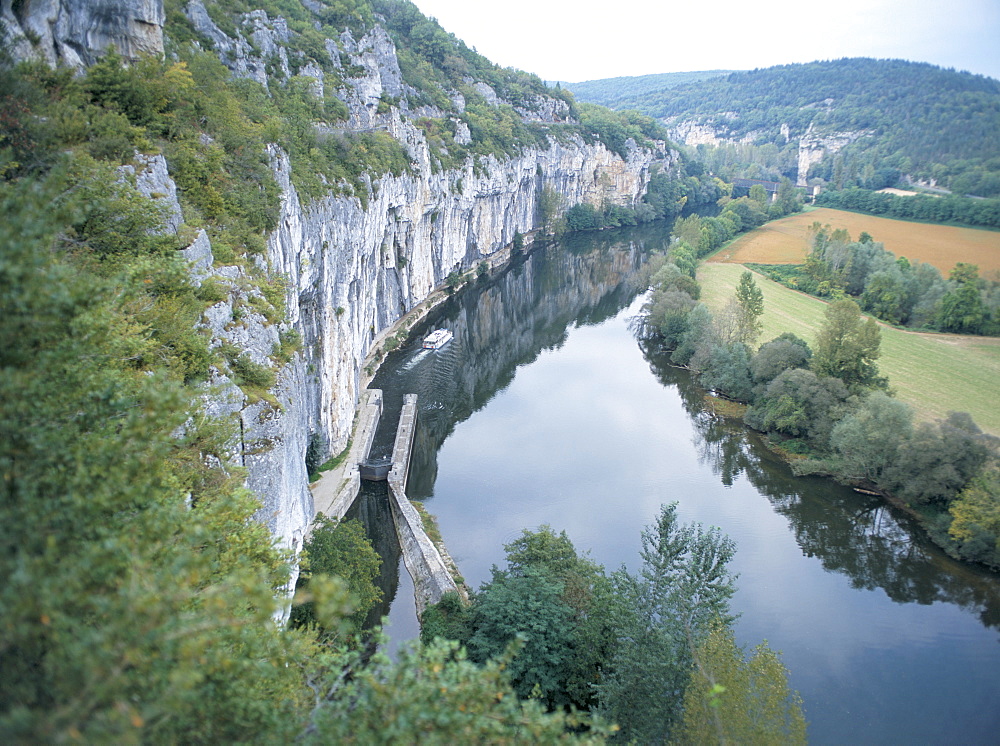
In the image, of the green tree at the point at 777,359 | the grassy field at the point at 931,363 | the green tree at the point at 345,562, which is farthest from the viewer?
the green tree at the point at 777,359

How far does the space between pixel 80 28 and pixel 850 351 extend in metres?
27.0

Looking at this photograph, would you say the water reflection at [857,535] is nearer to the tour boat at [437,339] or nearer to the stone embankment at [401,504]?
the stone embankment at [401,504]

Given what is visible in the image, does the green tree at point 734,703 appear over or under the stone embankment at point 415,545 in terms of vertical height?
over

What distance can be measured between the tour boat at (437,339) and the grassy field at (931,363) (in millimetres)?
17946

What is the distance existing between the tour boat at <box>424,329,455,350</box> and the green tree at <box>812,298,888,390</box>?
18.3m

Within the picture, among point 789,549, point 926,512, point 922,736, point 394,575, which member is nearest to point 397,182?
point 394,575

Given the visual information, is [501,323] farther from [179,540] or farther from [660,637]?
[179,540]

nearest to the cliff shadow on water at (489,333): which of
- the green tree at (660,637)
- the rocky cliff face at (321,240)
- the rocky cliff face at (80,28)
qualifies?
the rocky cliff face at (321,240)

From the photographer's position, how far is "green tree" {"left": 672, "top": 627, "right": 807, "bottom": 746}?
911cm

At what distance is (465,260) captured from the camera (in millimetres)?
49312

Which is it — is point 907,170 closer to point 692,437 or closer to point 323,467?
point 692,437

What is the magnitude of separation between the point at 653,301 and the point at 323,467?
85.2 feet

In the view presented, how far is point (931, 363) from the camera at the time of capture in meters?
30.6

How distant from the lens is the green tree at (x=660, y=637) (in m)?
10.2
